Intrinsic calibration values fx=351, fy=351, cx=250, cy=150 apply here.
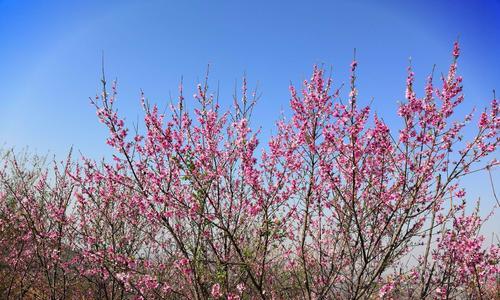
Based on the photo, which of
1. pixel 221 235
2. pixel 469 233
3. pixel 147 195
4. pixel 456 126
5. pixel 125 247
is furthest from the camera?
pixel 125 247

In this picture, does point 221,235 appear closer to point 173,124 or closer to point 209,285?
point 209,285

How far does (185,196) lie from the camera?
5.40 metres

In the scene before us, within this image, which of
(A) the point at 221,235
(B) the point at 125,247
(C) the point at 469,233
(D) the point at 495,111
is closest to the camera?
(D) the point at 495,111

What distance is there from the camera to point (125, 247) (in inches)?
291

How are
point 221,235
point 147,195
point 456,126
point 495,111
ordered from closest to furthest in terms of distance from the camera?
point 495,111, point 456,126, point 147,195, point 221,235

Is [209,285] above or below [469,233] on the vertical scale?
below

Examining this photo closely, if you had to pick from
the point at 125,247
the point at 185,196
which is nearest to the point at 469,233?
the point at 185,196

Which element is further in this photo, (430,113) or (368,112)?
(368,112)

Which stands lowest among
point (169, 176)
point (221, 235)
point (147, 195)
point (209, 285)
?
point (209, 285)

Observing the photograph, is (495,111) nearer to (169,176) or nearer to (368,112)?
(368,112)

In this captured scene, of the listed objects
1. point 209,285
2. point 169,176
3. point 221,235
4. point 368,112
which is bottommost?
point 209,285

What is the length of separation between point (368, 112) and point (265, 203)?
182 cm

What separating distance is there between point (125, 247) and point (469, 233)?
6.47 meters

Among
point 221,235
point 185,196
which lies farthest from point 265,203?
point 185,196
